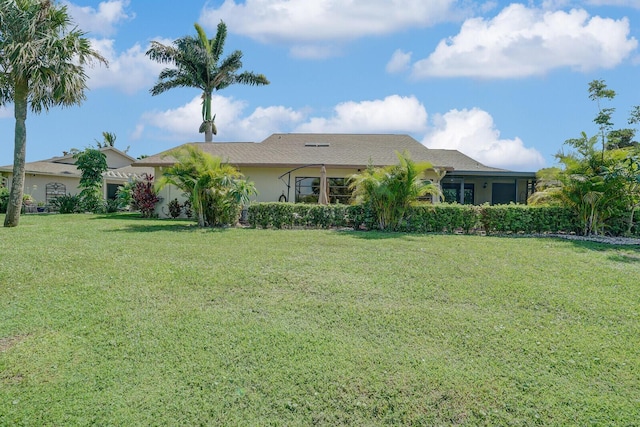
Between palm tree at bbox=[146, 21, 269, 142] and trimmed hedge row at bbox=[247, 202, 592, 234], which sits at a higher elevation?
palm tree at bbox=[146, 21, 269, 142]

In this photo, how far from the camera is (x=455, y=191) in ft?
70.5

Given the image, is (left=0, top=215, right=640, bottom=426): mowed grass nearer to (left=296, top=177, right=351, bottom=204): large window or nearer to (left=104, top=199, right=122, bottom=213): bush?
(left=296, top=177, right=351, bottom=204): large window

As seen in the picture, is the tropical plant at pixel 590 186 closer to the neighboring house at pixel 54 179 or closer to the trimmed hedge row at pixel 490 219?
the trimmed hedge row at pixel 490 219

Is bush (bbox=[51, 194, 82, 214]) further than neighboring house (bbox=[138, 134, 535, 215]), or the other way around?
bush (bbox=[51, 194, 82, 214])

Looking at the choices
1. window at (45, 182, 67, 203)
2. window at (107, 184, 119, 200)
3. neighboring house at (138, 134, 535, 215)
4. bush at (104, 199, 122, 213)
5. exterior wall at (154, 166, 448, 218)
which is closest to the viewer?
neighboring house at (138, 134, 535, 215)

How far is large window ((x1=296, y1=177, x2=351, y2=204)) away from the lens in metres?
17.7

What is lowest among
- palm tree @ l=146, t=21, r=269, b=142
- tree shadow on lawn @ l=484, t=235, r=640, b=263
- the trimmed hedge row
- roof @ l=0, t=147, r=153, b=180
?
tree shadow on lawn @ l=484, t=235, r=640, b=263

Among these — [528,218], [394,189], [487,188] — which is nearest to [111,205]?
[394,189]

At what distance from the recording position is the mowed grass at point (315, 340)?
3607 millimetres

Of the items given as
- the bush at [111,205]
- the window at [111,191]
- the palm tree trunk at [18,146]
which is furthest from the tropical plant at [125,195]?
the window at [111,191]

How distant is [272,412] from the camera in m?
3.54

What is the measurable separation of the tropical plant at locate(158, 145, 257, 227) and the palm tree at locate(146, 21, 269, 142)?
15.3 m

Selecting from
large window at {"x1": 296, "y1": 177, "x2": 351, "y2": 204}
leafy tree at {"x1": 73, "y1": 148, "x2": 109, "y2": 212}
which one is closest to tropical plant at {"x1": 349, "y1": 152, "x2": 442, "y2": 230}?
large window at {"x1": 296, "y1": 177, "x2": 351, "y2": 204}

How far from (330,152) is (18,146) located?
12007 millimetres
